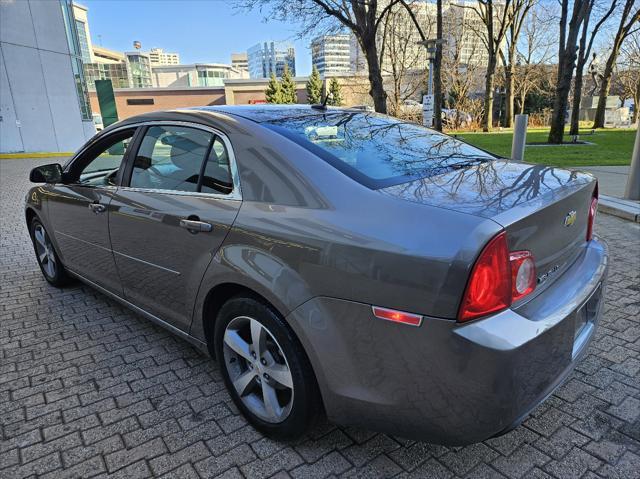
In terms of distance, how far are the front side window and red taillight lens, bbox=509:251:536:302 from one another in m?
2.56

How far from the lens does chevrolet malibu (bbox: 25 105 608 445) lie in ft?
5.28

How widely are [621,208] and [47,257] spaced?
7.26 meters

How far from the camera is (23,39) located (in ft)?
64.5

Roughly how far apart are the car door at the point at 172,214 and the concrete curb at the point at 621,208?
6083 mm

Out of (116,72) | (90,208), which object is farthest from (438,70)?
(116,72)

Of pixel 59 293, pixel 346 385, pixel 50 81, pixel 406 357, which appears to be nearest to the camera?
pixel 406 357

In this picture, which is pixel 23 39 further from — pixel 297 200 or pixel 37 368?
Answer: pixel 297 200

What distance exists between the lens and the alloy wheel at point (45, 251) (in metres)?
4.29

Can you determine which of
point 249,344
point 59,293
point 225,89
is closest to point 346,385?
point 249,344

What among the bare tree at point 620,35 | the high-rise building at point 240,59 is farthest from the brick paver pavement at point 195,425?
the high-rise building at point 240,59

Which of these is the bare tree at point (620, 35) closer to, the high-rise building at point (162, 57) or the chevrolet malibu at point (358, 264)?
the chevrolet malibu at point (358, 264)

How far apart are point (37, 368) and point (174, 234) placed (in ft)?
4.80

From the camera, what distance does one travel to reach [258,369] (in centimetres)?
225

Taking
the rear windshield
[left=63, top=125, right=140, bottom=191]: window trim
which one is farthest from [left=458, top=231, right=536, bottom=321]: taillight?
[left=63, top=125, right=140, bottom=191]: window trim
